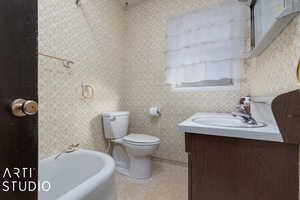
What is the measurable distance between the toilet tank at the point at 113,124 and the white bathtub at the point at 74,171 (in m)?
0.50

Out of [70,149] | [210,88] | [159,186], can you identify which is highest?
[210,88]

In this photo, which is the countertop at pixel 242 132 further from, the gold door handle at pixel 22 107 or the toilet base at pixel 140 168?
the toilet base at pixel 140 168

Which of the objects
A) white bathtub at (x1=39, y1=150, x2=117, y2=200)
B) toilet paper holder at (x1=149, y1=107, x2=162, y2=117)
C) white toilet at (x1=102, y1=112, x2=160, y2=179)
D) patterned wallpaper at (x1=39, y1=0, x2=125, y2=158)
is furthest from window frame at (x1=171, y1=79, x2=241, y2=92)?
white bathtub at (x1=39, y1=150, x2=117, y2=200)

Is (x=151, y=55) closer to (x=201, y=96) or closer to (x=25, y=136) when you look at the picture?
(x=201, y=96)

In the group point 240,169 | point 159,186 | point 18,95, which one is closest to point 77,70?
point 18,95

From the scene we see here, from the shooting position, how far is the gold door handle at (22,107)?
389mm

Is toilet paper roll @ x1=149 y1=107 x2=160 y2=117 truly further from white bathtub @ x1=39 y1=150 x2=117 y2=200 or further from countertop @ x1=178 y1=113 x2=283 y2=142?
countertop @ x1=178 y1=113 x2=283 y2=142

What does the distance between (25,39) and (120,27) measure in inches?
78.0

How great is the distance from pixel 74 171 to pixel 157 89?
1354 mm

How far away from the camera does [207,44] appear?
1.73 metres

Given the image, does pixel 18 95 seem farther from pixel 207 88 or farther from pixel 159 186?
pixel 207 88

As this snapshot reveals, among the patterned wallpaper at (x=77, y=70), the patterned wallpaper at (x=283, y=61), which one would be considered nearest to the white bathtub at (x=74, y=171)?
the patterned wallpaper at (x=77, y=70)

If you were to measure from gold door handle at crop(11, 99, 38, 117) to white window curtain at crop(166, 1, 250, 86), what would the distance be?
5.54ft

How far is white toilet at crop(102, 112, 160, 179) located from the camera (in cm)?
161
